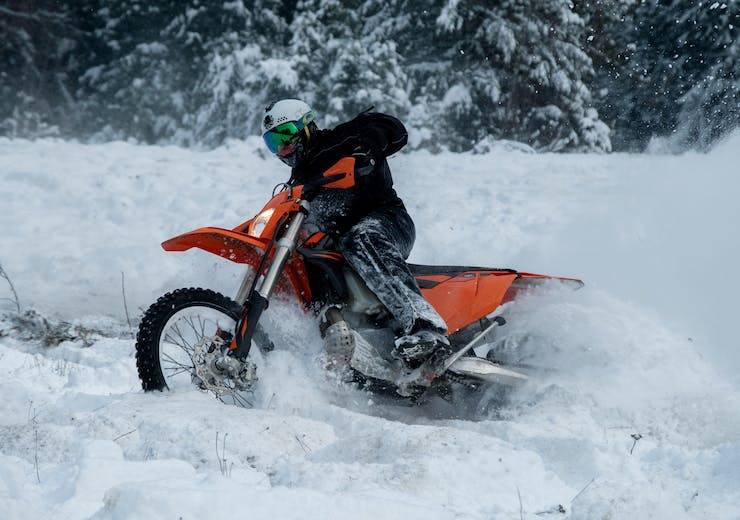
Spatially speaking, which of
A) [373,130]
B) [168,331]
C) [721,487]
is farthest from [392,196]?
[721,487]

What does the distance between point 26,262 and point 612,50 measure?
669 inches

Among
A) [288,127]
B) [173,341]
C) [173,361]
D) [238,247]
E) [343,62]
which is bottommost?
[173,361]

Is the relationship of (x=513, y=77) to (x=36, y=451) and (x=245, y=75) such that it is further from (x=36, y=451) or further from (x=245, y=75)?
(x=36, y=451)

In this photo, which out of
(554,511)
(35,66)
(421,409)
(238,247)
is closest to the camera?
(554,511)

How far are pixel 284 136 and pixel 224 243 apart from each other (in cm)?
80

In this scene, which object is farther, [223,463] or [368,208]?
[368,208]

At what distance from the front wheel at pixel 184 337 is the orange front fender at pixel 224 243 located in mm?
243

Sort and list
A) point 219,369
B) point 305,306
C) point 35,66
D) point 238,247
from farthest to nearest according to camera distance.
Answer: point 35,66, point 305,306, point 238,247, point 219,369

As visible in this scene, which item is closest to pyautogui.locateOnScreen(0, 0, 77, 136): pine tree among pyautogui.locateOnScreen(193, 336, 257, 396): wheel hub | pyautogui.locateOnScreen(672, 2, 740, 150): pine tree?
pyautogui.locateOnScreen(672, 2, 740, 150): pine tree

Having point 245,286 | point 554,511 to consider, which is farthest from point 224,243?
point 554,511

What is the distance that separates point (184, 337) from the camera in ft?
13.2

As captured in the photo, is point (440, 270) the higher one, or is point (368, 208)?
point (368, 208)

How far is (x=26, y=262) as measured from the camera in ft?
24.9

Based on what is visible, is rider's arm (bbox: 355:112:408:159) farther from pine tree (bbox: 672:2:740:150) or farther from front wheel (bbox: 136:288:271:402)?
pine tree (bbox: 672:2:740:150)
